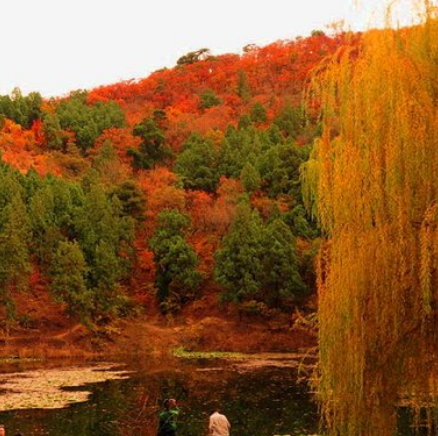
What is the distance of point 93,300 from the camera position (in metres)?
48.2

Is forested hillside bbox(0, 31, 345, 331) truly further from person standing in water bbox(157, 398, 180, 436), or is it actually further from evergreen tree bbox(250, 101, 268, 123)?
person standing in water bbox(157, 398, 180, 436)

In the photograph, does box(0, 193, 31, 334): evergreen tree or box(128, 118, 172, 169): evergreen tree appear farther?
box(128, 118, 172, 169): evergreen tree

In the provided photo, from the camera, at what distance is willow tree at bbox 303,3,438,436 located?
11.4 meters

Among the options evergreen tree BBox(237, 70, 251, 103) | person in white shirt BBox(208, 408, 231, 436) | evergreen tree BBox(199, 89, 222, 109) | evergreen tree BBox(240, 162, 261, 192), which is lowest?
person in white shirt BBox(208, 408, 231, 436)

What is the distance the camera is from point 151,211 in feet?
197

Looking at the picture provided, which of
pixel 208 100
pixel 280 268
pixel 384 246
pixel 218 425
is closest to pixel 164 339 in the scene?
pixel 280 268

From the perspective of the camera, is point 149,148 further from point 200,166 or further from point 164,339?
point 164,339

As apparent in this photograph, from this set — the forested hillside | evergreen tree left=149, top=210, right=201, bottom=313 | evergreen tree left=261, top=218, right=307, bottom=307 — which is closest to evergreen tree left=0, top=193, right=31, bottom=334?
the forested hillside

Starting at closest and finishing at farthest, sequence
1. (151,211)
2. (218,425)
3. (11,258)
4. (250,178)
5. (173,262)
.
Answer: (218,425) < (11,258) < (173,262) < (250,178) < (151,211)

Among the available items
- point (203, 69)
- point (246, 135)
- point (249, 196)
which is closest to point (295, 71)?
point (203, 69)

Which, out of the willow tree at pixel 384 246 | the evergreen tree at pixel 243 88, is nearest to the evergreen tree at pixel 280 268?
the willow tree at pixel 384 246

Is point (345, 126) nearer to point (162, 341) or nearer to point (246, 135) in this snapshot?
point (162, 341)

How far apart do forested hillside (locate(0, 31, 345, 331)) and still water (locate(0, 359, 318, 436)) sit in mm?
9960

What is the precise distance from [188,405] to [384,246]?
16.4 m
